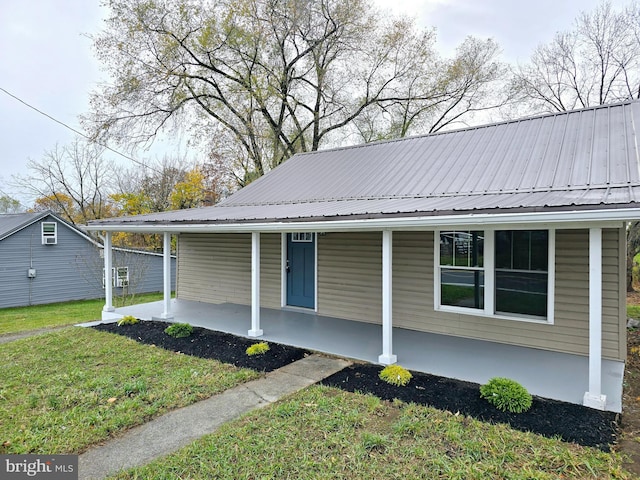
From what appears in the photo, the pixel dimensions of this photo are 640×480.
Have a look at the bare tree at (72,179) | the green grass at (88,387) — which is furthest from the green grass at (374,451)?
the bare tree at (72,179)

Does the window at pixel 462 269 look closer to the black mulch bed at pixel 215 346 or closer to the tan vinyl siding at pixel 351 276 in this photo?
the tan vinyl siding at pixel 351 276

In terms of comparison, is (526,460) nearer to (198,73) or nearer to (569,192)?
(569,192)

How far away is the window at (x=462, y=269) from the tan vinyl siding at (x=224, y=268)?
4007 millimetres

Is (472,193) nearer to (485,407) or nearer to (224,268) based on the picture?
(485,407)

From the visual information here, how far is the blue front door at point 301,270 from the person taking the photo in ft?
28.5

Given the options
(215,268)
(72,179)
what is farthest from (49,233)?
(215,268)

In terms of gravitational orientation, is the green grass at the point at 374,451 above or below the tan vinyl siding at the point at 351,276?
below

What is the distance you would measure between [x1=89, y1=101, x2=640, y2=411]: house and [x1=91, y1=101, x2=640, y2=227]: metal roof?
0.11 ft

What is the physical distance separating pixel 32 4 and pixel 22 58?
102 inches

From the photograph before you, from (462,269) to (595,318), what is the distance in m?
2.51

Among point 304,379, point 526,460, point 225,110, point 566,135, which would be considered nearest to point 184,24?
point 225,110

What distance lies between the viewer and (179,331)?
23.4 ft

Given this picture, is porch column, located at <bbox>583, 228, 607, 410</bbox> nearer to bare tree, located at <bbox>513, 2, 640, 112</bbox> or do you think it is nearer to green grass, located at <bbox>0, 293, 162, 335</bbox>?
green grass, located at <bbox>0, 293, 162, 335</bbox>

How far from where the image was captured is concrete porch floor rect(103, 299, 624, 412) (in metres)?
4.61
